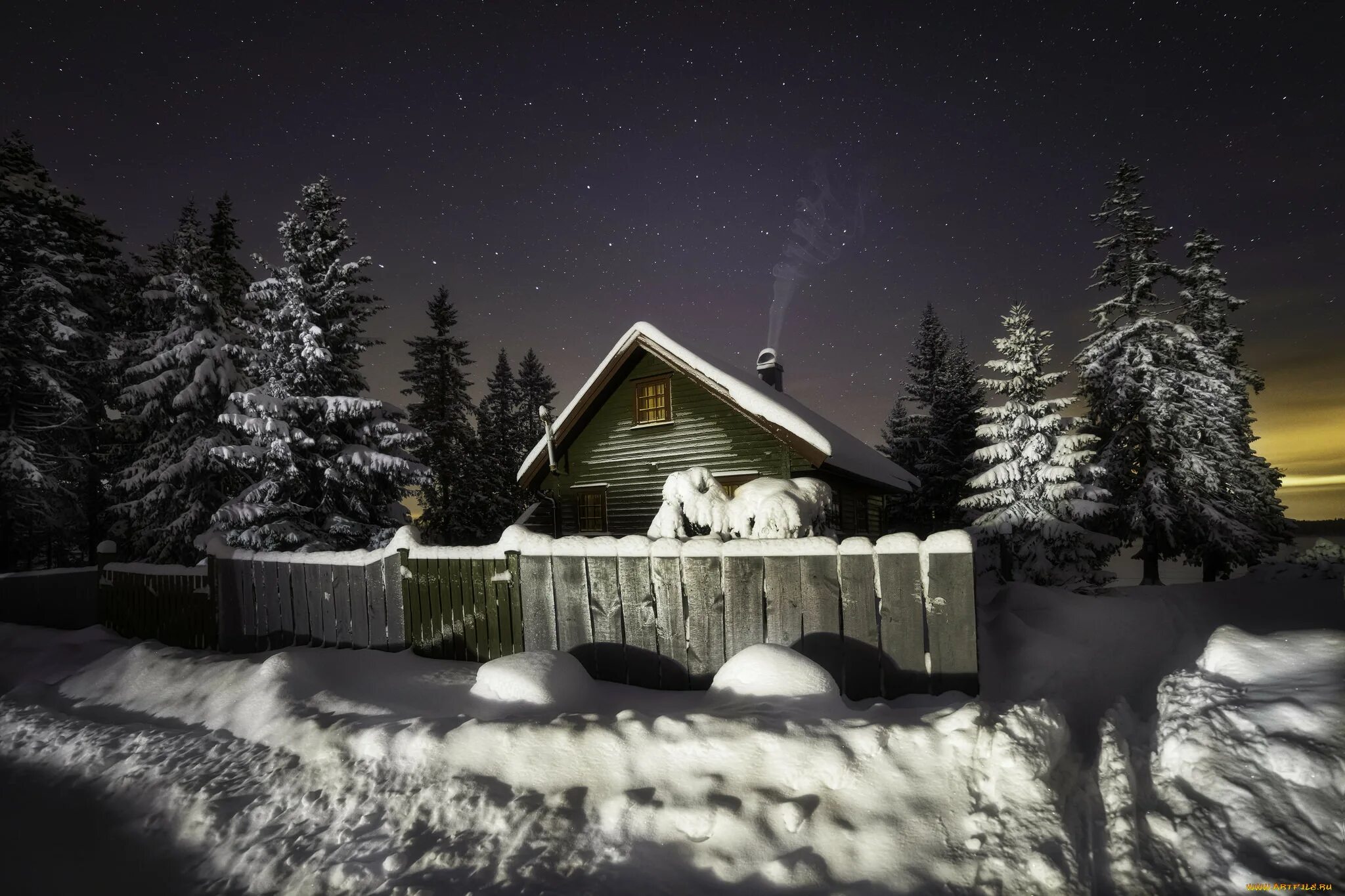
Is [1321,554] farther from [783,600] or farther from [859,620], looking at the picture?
[783,600]

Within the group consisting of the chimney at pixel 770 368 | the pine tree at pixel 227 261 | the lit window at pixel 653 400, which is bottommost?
the lit window at pixel 653 400

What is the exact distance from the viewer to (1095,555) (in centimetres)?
1574

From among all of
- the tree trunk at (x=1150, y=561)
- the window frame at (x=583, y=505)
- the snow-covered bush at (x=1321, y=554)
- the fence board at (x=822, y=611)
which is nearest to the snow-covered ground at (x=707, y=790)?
the fence board at (x=822, y=611)

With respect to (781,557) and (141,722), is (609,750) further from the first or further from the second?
(141,722)

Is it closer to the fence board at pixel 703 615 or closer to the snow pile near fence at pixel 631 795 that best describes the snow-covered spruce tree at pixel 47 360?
the snow pile near fence at pixel 631 795

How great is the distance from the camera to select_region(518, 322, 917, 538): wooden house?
1228cm

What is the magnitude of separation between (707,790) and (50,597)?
1682 centimetres

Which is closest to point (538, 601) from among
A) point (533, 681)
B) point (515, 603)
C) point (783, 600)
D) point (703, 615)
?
point (515, 603)

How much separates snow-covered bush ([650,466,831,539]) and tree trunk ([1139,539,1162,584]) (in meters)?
15.2

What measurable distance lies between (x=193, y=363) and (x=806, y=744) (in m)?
20.9

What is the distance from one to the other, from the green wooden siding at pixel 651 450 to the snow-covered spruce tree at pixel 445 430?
12713 mm

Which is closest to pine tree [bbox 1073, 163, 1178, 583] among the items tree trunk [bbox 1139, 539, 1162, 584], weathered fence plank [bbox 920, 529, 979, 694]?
tree trunk [bbox 1139, 539, 1162, 584]

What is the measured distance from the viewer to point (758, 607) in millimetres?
4918

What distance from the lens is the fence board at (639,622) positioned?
5293 millimetres
